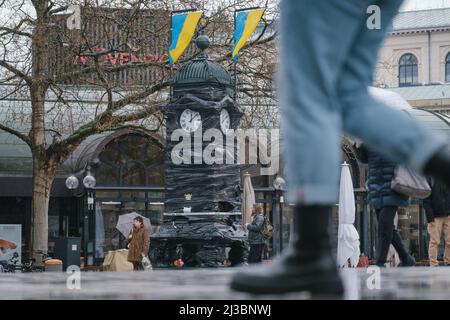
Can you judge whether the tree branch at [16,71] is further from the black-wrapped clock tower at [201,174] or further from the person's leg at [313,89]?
the person's leg at [313,89]

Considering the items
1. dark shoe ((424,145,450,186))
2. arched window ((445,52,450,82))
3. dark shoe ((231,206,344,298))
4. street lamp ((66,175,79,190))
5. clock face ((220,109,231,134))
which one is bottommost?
dark shoe ((231,206,344,298))

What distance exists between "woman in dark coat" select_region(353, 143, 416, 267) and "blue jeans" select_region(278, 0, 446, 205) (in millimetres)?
4125

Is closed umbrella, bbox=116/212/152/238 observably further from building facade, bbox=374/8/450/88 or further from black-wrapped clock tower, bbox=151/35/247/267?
building facade, bbox=374/8/450/88

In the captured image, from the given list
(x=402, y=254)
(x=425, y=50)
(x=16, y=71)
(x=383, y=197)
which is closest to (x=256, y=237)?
(x=16, y=71)

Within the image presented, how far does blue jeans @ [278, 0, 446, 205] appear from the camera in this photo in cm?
343

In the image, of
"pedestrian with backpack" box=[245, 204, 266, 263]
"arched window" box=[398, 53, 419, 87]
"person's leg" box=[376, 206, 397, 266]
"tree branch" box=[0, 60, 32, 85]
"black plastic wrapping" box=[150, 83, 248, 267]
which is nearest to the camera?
"person's leg" box=[376, 206, 397, 266]

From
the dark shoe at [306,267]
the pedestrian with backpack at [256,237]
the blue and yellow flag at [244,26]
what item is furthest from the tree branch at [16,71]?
the dark shoe at [306,267]

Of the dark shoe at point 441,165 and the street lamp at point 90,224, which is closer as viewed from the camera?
the dark shoe at point 441,165

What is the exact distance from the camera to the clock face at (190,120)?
17406 millimetres

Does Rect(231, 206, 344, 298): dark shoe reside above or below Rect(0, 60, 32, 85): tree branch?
below

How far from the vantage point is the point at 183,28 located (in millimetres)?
19828

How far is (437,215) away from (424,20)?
87.8 meters

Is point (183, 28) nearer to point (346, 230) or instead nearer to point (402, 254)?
point (346, 230)

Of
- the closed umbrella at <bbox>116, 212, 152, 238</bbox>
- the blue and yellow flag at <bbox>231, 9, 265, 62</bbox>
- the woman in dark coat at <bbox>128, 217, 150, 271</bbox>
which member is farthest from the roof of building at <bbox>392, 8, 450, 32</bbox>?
the woman in dark coat at <bbox>128, 217, 150, 271</bbox>
